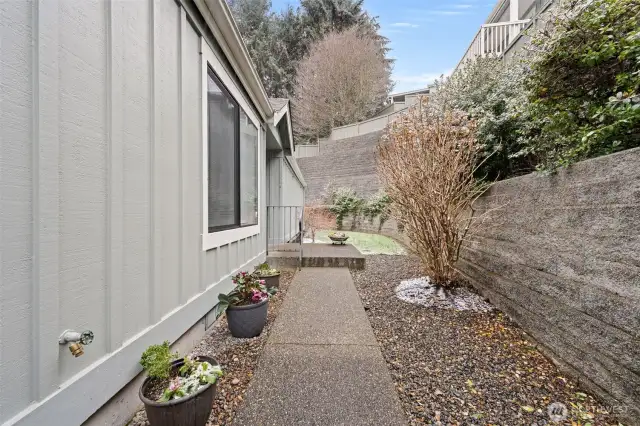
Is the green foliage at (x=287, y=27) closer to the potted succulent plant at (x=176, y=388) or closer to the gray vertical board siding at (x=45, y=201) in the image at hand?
the gray vertical board siding at (x=45, y=201)

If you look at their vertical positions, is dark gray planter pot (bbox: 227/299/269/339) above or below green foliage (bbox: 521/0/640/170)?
below

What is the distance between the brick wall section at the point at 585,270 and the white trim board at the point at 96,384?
2.89m

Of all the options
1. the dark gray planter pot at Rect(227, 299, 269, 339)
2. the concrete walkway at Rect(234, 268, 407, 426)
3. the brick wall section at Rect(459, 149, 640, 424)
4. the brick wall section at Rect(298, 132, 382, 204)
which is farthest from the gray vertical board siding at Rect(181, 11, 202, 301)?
the brick wall section at Rect(298, 132, 382, 204)

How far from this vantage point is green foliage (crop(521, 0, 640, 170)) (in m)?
2.00

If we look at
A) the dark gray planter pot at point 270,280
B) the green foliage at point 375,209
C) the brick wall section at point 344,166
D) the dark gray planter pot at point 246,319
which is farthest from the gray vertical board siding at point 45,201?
the brick wall section at point 344,166

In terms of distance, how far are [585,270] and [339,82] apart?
1975 centimetres

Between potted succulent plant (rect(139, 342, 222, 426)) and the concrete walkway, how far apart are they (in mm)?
299

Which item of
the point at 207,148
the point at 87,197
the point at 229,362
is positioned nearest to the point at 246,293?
the point at 229,362

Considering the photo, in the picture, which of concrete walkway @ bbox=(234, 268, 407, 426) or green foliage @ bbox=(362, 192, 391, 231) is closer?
concrete walkway @ bbox=(234, 268, 407, 426)

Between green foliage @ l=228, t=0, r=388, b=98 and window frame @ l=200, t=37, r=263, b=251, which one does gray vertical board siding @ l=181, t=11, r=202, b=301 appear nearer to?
window frame @ l=200, t=37, r=263, b=251

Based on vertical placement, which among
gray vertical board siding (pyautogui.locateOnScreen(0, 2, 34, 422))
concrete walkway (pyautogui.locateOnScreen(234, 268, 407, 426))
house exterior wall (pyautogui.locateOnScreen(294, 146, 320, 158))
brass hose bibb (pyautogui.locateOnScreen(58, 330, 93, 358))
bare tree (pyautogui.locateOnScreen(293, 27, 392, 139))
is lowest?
concrete walkway (pyautogui.locateOnScreen(234, 268, 407, 426))

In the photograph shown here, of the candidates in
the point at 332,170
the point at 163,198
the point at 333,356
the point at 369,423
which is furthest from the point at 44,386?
the point at 332,170

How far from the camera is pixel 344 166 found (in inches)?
665

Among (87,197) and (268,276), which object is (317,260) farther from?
(87,197)
